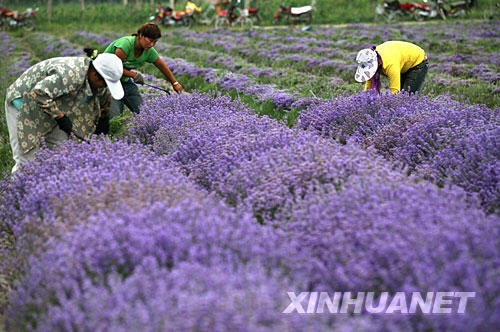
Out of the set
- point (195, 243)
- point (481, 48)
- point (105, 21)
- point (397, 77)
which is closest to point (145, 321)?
point (195, 243)

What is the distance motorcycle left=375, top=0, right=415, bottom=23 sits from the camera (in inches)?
792

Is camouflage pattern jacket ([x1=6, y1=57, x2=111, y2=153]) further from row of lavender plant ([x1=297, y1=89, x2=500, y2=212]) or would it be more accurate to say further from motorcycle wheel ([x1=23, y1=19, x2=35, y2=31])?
motorcycle wheel ([x1=23, y1=19, x2=35, y2=31])

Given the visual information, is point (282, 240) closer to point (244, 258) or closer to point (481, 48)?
point (244, 258)

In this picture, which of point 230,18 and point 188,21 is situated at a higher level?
point 230,18

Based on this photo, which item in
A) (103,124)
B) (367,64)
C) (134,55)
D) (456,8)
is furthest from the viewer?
(456,8)

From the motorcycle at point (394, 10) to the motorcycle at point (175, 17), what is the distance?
9444mm

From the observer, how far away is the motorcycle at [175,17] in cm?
2175

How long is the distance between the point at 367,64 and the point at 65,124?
3.08m

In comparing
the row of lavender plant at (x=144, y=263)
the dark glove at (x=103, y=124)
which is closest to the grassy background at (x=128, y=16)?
the dark glove at (x=103, y=124)

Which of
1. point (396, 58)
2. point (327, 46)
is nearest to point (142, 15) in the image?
point (327, 46)

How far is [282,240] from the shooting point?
2.06m

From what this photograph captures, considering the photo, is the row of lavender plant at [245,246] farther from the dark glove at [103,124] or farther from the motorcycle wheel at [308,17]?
the motorcycle wheel at [308,17]

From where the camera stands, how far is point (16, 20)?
23.1 meters

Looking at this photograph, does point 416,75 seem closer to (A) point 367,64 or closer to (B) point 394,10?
(A) point 367,64
